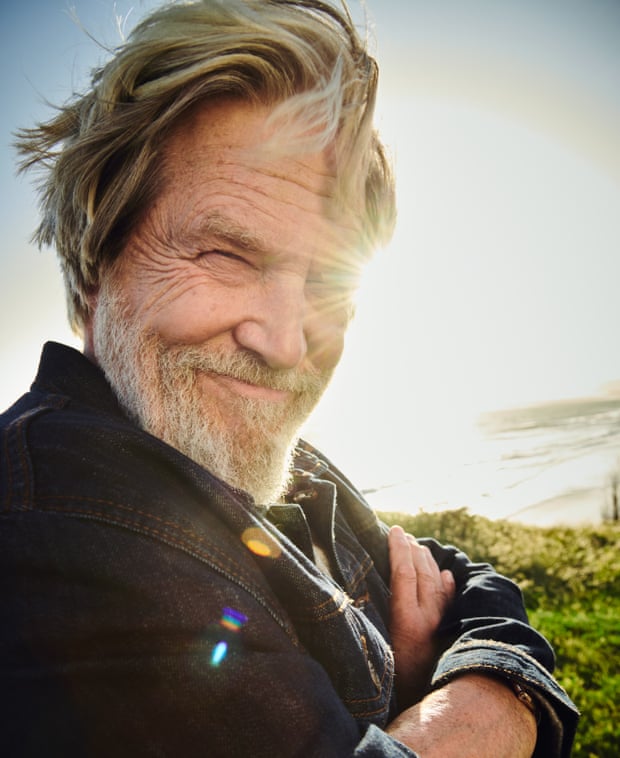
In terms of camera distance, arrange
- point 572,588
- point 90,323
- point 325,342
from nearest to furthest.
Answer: point 90,323
point 325,342
point 572,588

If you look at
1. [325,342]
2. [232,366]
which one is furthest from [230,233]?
[325,342]

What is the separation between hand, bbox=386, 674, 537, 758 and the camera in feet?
3.68

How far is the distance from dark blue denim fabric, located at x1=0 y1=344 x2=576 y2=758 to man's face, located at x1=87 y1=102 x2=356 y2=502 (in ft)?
0.99

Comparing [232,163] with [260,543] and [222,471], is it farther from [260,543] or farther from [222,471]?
[260,543]

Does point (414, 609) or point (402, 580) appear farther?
point (402, 580)

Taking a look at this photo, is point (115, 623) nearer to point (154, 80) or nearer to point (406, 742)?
point (406, 742)

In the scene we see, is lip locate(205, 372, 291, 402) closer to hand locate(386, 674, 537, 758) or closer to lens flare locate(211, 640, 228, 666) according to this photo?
lens flare locate(211, 640, 228, 666)

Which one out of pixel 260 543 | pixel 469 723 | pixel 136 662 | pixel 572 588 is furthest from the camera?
pixel 572 588

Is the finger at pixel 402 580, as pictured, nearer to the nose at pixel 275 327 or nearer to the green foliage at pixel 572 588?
the nose at pixel 275 327

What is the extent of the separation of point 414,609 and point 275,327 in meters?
1.22

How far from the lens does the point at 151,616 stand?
0.83 metres

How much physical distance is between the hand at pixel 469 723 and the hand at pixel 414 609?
309mm

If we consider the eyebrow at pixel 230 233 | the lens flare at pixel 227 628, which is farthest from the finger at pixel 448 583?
the eyebrow at pixel 230 233

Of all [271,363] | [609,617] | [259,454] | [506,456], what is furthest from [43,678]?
[506,456]
